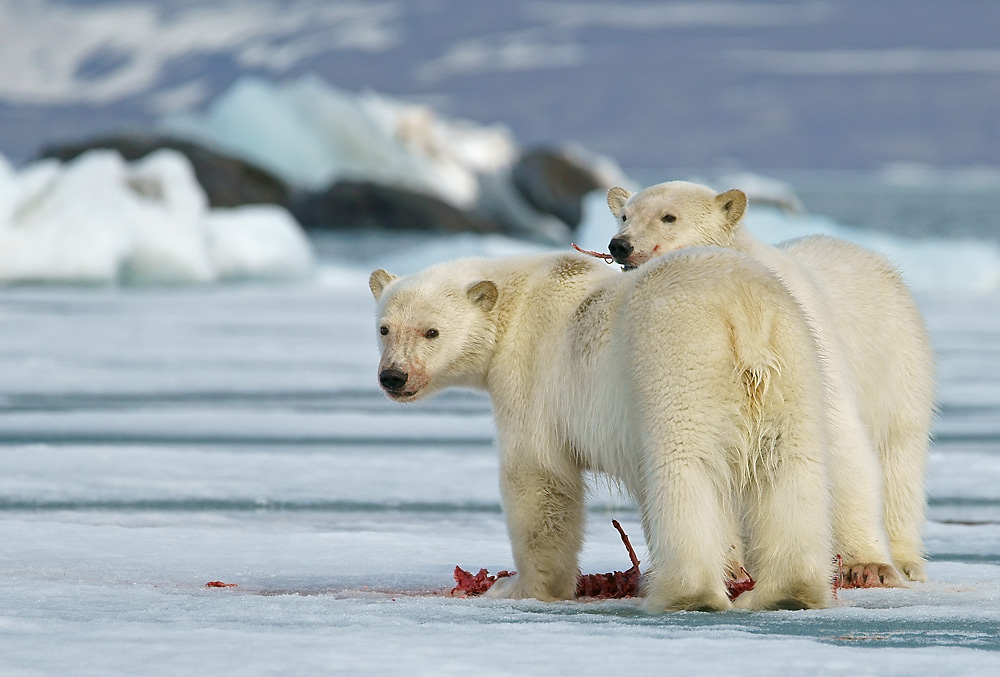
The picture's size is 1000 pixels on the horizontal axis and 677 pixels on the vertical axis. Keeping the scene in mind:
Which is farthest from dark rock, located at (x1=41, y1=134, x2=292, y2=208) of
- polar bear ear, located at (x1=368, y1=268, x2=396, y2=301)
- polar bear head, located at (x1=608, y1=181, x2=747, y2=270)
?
polar bear head, located at (x1=608, y1=181, x2=747, y2=270)

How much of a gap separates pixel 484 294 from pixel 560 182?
1262 inches

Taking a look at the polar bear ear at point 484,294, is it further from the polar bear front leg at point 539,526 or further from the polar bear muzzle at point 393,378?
the polar bear front leg at point 539,526

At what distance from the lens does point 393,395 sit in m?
3.94

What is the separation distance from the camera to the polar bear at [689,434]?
3236 millimetres

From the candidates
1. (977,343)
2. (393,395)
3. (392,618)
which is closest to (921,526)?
(393,395)

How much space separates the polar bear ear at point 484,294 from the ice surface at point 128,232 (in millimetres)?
15940

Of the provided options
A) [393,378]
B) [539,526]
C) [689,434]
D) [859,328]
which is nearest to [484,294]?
[393,378]

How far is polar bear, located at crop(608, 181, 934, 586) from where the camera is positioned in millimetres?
3924

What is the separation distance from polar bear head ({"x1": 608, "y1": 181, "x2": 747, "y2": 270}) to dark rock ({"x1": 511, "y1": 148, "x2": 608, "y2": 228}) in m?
30.7

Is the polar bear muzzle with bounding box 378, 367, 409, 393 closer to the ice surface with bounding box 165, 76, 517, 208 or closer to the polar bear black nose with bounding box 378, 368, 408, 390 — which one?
the polar bear black nose with bounding box 378, 368, 408, 390

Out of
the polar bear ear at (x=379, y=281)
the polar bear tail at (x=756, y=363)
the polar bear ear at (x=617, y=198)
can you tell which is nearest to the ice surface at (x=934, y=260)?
the polar bear ear at (x=617, y=198)

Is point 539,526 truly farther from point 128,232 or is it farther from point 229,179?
point 229,179

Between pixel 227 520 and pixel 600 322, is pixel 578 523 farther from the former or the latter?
pixel 227 520

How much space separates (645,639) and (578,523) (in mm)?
906
